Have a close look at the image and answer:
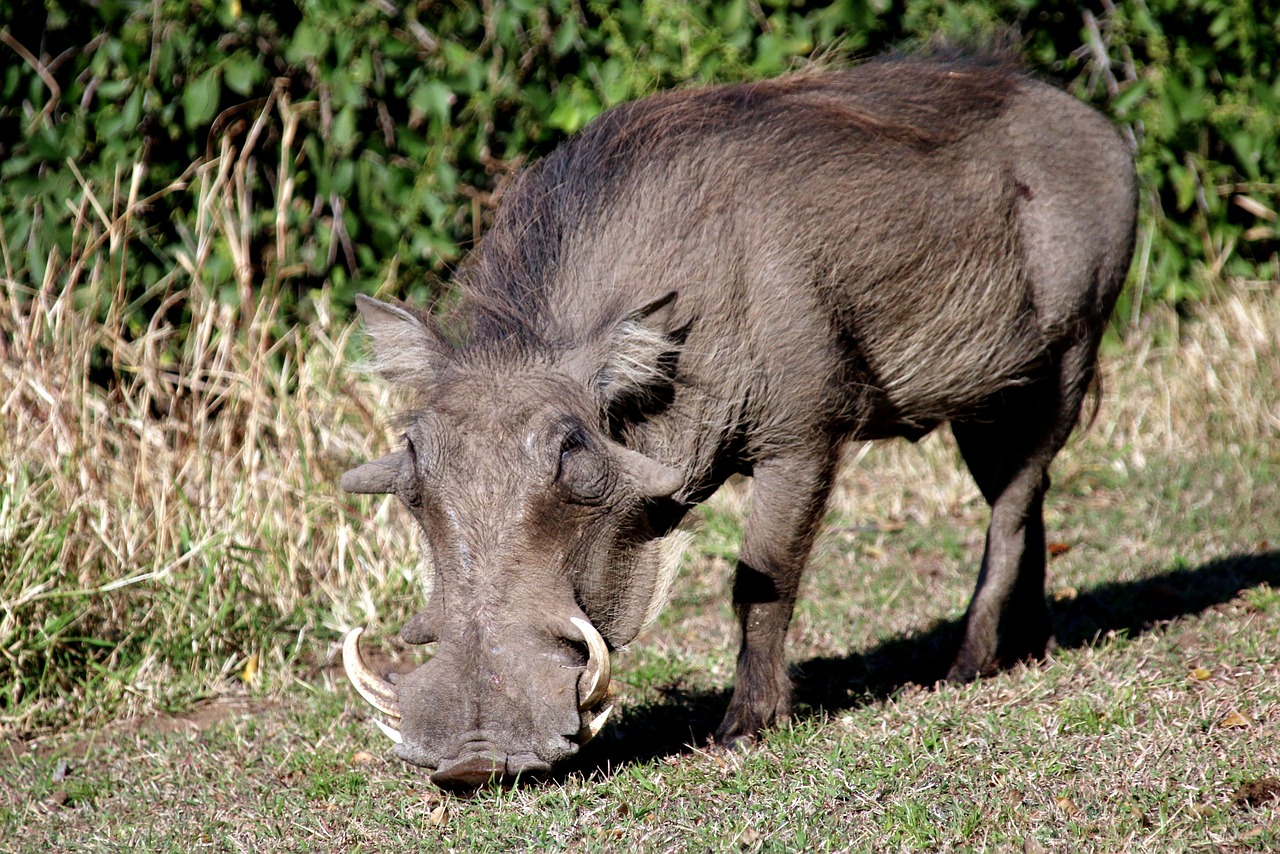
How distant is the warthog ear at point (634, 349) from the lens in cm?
332

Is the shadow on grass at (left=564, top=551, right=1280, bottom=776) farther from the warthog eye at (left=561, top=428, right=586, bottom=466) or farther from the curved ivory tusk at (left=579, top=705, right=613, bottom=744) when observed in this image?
the warthog eye at (left=561, top=428, right=586, bottom=466)

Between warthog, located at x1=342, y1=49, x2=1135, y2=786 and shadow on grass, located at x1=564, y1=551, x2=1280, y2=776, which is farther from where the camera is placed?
shadow on grass, located at x1=564, y1=551, x2=1280, y2=776

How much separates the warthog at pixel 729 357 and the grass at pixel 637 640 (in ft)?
1.12

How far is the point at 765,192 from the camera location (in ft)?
11.9

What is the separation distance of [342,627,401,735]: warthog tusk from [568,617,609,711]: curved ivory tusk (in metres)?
0.46

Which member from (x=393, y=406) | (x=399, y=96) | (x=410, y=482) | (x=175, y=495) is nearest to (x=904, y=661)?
(x=410, y=482)

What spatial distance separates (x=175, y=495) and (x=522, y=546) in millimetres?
2391

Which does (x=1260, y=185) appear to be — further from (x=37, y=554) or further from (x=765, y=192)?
(x=37, y=554)

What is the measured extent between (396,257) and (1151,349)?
391 cm

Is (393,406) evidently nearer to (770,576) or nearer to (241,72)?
(241,72)

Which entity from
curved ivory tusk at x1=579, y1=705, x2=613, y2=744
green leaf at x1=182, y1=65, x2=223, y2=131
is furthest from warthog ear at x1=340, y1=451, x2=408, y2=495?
green leaf at x1=182, y1=65, x2=223, y2=131

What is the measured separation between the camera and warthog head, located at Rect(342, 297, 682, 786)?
2941mm

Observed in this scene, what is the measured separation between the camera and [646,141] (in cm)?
379

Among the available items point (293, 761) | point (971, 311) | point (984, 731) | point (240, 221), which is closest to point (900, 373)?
point (971, 311)
